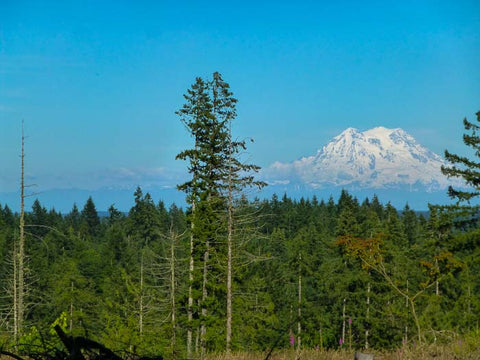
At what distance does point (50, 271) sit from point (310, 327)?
36.9m

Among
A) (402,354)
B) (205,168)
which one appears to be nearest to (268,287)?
(205,168)

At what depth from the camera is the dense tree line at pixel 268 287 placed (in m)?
29.1

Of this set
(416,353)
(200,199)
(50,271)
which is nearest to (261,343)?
(200,199)

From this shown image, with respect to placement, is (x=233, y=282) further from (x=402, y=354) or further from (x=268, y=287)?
(x=268, y=287)

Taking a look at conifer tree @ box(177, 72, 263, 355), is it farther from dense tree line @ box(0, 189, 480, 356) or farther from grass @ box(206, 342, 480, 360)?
grass @ box(206, 342, 480, 360)

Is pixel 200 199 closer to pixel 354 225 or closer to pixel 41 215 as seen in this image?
pixel 354 225

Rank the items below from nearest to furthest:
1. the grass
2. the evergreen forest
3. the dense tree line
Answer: the grass
the evergreen forest
the dense tree line

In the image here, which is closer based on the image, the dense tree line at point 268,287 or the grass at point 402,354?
the grass at point 402,354

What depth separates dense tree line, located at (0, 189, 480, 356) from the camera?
2909 cm

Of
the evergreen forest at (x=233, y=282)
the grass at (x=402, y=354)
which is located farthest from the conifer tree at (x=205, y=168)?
→ the grass at (x=402, y=354)

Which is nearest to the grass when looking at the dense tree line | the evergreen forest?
the evergreen forest

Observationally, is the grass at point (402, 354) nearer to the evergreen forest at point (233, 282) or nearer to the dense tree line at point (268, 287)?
the evergreen forest at point (233, 282)

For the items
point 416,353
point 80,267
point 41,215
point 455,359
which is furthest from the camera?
point 41,215

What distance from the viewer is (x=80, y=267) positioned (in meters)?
73.3
